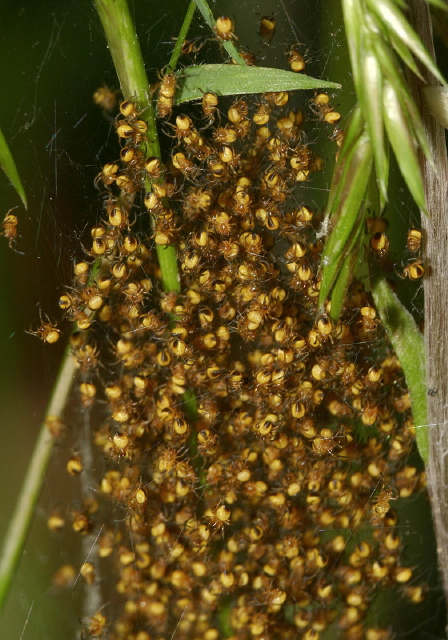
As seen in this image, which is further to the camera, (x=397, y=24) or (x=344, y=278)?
→ (x=344, y=278)

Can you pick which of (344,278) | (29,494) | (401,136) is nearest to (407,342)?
(344,278)

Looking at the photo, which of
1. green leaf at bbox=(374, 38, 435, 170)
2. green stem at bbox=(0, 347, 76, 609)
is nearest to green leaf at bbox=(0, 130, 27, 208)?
green stem at bbox=(0, 347, 76, 609)

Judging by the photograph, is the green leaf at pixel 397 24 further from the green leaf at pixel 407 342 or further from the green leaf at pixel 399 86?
the green leaf at pixel 407 342

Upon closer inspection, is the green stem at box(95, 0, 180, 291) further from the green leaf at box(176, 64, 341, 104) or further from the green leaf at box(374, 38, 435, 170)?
the green leaf at box(374, 38, 435, 170)

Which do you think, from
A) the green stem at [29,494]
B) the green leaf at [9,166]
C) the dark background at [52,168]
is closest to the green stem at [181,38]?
the dark background at [52,168]

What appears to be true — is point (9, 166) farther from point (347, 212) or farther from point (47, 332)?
point (347, 212)

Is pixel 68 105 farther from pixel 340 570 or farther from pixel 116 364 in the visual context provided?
pixel 340 570

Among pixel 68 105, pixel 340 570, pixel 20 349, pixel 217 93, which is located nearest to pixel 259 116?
pixel 217 93
